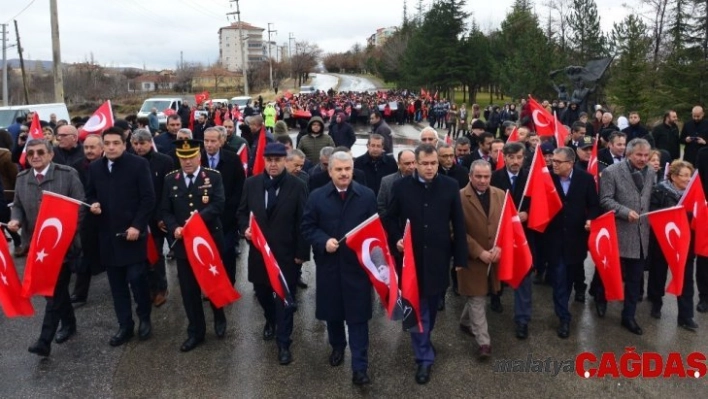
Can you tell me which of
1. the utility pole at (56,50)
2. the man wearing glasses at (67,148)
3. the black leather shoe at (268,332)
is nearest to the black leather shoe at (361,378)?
the black leather shoe at (268,332)

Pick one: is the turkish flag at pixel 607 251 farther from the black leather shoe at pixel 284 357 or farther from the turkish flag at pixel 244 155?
the turkish flag at pixel 244 155

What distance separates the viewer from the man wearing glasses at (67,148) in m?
7.09

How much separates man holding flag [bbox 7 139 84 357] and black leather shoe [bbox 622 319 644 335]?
5556mm

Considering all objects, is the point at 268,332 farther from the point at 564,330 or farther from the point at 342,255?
the point at 564,330

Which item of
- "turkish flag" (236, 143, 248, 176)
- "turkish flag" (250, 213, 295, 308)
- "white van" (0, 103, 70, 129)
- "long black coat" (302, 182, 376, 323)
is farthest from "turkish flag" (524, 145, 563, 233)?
"white van" (0, 103, 70, 129)

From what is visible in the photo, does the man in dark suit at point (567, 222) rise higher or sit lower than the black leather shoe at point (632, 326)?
higher

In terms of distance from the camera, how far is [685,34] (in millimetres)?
27094

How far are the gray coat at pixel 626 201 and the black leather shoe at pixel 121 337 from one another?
16.2 ft

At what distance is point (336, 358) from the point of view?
5.02 m

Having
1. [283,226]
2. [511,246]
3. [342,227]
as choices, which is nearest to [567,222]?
[511,246]

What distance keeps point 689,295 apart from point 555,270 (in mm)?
1477

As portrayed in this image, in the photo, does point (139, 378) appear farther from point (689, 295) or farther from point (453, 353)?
point (689, 295)

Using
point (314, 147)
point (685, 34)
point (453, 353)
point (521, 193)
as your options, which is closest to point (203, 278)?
point (453, 353)

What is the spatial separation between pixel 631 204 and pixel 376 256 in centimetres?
288
